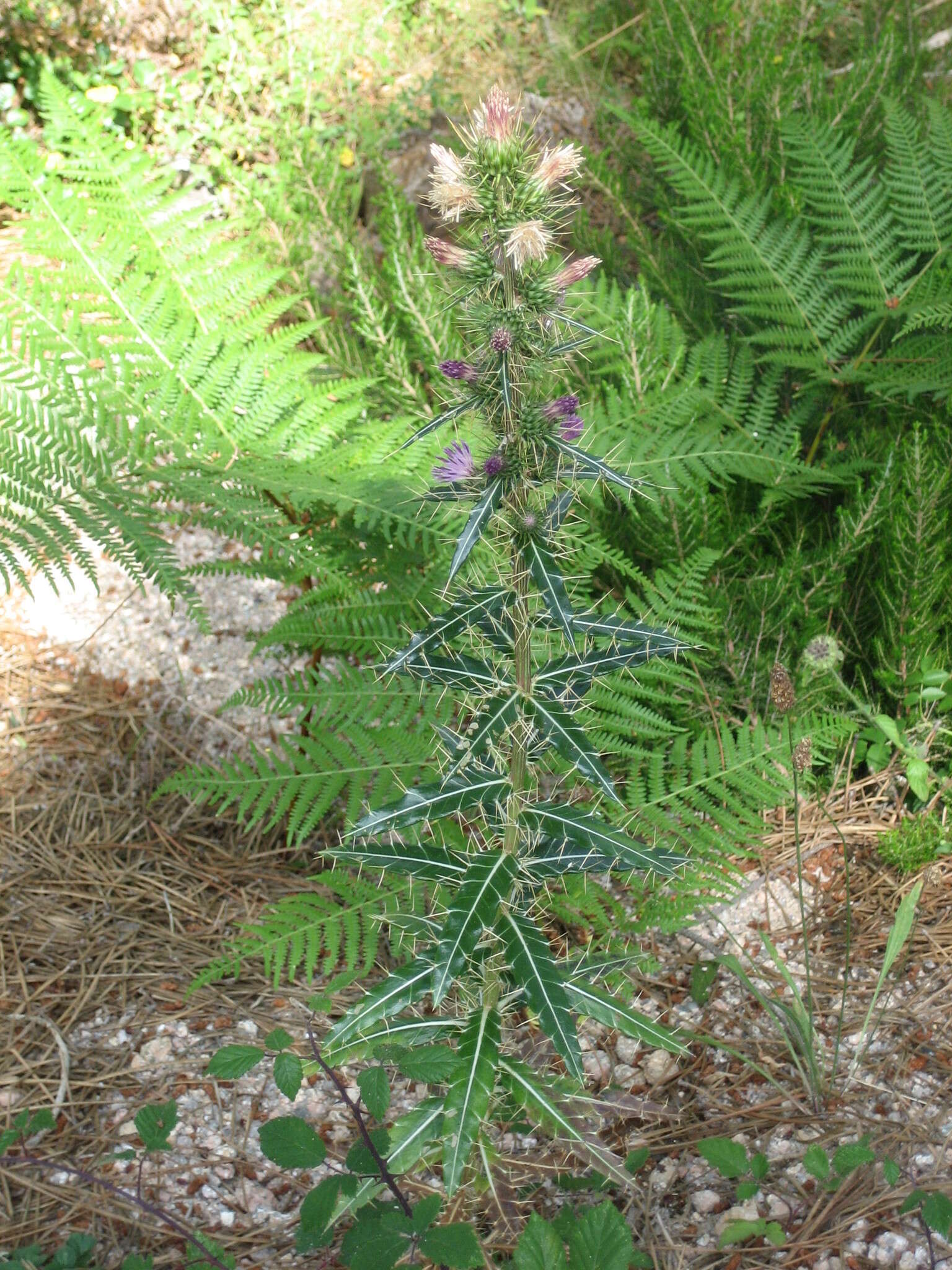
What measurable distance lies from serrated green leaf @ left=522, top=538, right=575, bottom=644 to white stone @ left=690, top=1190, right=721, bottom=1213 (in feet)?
3.42

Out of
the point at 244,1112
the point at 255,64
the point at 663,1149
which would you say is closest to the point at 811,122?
the point at 663,1149

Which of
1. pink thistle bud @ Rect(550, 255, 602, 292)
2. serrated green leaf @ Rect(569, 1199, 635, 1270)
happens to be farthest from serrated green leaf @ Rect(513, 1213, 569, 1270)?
pink thistle bud @ Rect(550, 255, 602, 292)

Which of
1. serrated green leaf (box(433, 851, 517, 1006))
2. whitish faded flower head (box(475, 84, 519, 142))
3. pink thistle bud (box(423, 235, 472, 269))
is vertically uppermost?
whitish faded flower head (box(475, 84, 519, 142))

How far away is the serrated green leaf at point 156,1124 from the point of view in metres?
1.63

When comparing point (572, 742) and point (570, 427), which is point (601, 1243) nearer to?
point (572, 742)

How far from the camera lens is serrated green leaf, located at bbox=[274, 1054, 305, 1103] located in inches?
61.4

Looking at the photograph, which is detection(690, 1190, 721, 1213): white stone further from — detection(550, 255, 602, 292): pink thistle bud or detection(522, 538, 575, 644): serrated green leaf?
detection(550, 255, 602, 292): pink thistle bud

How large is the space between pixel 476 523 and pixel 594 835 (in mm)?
495

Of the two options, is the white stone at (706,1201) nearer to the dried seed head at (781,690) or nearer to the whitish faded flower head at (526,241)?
the dried seed head at (781,690)

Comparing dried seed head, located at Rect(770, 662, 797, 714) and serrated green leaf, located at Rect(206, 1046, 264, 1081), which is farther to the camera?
dried seed head, located at Rect(770, 662, 797, 714)

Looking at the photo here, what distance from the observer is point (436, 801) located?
1.50 metres

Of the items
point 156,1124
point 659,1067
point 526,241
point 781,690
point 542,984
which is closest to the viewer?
point 526,241

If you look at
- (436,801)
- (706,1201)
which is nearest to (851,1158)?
(706,1201)

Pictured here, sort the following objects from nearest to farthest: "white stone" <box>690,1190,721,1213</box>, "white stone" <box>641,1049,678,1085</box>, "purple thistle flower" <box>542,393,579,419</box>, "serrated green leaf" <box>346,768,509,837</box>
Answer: "purple thistle flower" <box>542,393,579,419</box>
"serrated green leaf" <box>346,768,509,837</box>
"white stone" <box>690,1190,721,1213</box>
"white stone" <box>641,1049,678,1085</box>
